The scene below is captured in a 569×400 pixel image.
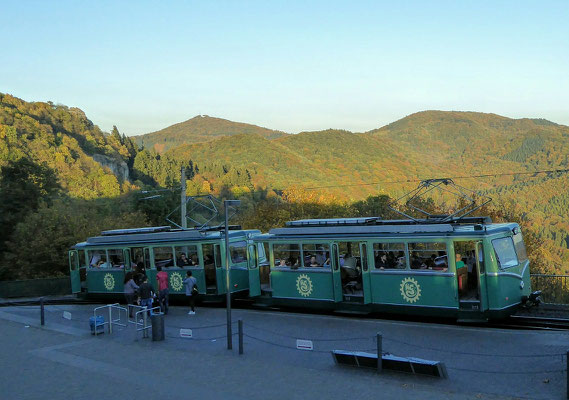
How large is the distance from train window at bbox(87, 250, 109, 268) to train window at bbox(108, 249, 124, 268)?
39 centimetres

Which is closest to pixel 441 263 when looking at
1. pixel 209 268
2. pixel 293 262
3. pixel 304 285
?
pixel 304 285

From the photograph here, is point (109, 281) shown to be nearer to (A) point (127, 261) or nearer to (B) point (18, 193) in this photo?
(A) point (127, 261)

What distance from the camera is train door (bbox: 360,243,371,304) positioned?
1805cm

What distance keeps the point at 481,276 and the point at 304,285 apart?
625 centimetres

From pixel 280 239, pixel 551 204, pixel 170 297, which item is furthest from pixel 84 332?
pixel 551 204

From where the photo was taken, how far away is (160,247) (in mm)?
23703

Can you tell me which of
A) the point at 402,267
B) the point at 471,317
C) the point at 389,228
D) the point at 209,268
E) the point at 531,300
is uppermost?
the point at 389,228

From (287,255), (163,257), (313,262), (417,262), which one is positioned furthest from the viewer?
(163,257)

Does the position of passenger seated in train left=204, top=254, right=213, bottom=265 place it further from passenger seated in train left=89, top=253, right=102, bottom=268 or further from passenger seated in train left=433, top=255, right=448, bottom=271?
passenger seated in train left=433, top=255, right=448, bottom=271

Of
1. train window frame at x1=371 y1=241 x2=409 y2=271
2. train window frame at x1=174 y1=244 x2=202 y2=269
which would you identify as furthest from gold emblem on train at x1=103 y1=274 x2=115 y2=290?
train window frame at x1=371 y1=241 x2=409 y2=271

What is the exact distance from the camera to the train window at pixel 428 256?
54.4 ft

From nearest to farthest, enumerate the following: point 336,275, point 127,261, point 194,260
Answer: point 336,275 → point 194,260 → point 127,261

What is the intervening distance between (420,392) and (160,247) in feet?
50.0

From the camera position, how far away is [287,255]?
67.2 ft
